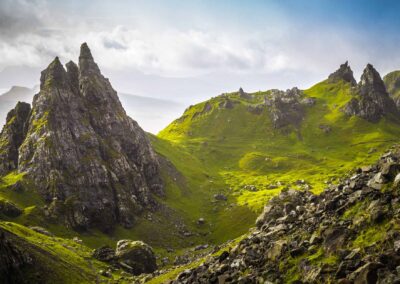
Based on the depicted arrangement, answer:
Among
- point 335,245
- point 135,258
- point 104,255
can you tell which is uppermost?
point 335,245

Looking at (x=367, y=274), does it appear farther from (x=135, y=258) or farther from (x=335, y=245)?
(x=135, y=258)

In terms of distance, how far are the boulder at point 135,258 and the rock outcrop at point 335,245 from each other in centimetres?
7262

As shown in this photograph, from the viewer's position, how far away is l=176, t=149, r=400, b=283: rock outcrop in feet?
127

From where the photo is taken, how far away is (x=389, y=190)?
4775cm

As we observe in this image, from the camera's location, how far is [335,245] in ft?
149

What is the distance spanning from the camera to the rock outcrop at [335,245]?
127 ft

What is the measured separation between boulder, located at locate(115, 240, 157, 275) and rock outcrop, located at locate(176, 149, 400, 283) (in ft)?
238

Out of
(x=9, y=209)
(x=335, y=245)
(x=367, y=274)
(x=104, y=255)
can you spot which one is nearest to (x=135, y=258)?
(x=104, y=255)

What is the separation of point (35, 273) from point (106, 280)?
23026 millimetres

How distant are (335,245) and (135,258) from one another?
10286 cm

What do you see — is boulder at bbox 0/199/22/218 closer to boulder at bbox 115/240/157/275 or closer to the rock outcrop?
boulder at bbox 115/240/157/275

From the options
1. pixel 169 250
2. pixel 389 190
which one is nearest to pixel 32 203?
pixel 169 250

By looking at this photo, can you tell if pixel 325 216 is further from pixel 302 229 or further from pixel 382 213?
pixel 382 213

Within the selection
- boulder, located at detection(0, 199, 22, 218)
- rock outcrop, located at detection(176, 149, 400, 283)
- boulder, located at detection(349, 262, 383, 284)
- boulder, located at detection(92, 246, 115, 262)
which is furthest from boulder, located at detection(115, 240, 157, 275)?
boulder, located at detection(349, 262, 383, 284)
